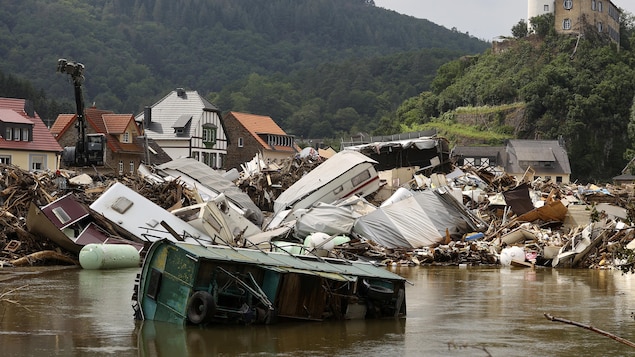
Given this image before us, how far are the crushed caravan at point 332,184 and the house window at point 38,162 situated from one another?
18689 millimetres

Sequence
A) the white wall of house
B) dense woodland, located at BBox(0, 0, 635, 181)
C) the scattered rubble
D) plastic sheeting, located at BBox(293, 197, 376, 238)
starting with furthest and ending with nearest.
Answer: dense woodland, located at BBox(0, 0, 635, 181) < the white wall of house < plastic sheeting, located at BBox(293, 197, 376, 238) < the scattered rubble

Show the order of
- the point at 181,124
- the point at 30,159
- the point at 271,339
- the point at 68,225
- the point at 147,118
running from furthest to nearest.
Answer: the point at 147,118
the point at 181,124
the point at 30,159
the point at 68,225
the point at 271,339

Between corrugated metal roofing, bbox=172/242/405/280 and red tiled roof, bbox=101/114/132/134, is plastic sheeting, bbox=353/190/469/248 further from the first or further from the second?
red tiled roof, bbox=101/114/132/134

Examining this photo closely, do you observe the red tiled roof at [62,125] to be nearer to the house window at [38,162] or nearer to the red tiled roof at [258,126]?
the house window at [38,162]

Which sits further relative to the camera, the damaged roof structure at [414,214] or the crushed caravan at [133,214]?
the damaged roof structure at [414,214]

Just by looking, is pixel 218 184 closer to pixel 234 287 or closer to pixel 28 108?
pixel 28 108

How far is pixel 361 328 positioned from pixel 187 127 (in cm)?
6402

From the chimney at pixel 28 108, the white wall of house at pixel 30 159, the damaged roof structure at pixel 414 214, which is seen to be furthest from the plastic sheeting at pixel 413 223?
the chimney at pixel 28 108

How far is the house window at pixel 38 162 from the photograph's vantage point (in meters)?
55.0

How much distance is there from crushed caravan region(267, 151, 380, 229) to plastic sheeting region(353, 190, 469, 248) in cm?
474

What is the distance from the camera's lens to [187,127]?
268ft

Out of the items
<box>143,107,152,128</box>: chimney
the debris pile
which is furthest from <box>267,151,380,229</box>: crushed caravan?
<box>143,107,152,128</box>: chimney

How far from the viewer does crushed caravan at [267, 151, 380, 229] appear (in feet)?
134

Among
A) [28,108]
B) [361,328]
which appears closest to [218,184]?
[28,108]
